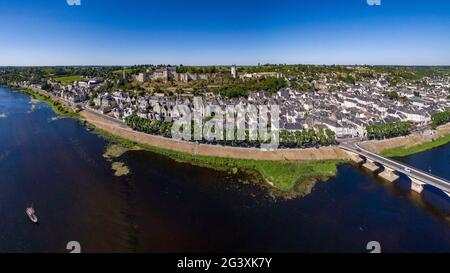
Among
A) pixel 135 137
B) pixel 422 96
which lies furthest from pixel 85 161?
pixel 422 96

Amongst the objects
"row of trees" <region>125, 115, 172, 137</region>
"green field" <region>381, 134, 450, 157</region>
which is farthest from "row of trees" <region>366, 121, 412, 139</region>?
"row of trees" <region>125, 115, 172, 137</region>

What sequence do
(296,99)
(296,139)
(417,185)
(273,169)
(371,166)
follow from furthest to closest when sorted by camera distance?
(296,99), (296,139), (371,166), (273,169), (417,185)

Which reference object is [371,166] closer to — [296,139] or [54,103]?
[296,139]

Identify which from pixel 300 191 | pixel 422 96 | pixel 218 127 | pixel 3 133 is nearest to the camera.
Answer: pixel 300 191

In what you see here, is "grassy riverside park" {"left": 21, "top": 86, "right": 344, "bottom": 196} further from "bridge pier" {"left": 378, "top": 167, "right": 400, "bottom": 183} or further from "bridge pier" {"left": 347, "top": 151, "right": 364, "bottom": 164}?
"bridge pier" {"left": 378, "top": 167, "right": 400, "bottom": 183}

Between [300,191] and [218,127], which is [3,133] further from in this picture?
[300,191]

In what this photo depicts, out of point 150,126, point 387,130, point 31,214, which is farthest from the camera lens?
point 150,126

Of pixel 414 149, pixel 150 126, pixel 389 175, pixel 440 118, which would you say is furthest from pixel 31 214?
pixel 440 118
